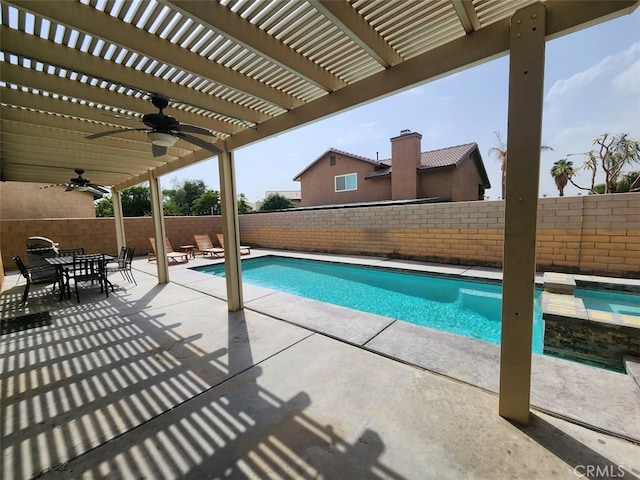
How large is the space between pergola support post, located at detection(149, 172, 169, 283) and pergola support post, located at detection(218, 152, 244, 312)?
9.68ft

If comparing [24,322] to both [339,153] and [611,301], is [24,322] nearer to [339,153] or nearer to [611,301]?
[611,301]

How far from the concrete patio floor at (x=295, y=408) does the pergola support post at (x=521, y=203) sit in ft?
1.13

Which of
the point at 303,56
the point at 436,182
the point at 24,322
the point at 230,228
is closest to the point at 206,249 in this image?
the point at 24,322

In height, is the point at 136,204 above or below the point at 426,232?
above

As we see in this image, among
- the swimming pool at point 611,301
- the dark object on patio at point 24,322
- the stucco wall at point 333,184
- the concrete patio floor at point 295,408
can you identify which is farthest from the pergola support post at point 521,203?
the stucco wall at point 333,184

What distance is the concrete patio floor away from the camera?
163cm

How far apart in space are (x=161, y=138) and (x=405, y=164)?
12.8 meters

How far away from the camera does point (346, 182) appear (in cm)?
1623

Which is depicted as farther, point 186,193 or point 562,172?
point 186,193

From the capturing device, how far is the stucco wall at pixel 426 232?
568 centimetres

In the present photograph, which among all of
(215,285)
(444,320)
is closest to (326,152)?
(215,285)

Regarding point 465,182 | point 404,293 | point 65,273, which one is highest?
point 465,182

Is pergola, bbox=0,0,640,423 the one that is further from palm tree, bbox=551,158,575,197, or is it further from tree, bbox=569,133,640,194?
palm tree, bbox=551,158,575,197
